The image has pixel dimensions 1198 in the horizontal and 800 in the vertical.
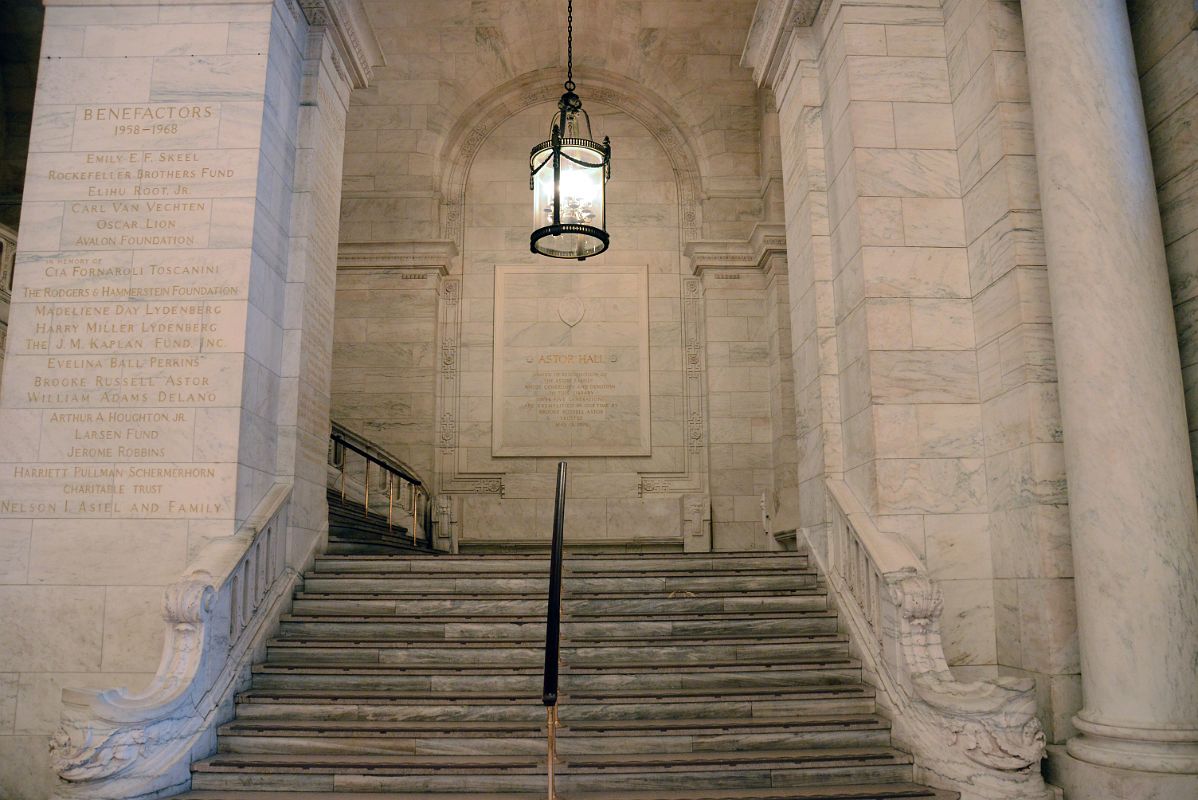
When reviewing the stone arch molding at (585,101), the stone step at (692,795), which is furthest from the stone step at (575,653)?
the stone arch molding at (585,101)

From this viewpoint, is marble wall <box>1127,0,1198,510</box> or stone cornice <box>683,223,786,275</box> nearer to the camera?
marble wall <box>1127,0,1198,510</box>

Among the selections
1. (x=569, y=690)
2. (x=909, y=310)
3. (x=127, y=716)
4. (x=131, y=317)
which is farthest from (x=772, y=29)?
(x=127, y=716)

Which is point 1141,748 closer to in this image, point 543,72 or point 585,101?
point 585,101

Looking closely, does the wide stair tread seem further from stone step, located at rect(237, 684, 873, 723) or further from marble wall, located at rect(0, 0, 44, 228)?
marble wall, located at rect(0, 0, 44, 228)

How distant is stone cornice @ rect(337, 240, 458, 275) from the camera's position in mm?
12836

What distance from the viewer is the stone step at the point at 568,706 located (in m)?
5.80

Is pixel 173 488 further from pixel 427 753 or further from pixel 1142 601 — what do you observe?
pixel 1142 601

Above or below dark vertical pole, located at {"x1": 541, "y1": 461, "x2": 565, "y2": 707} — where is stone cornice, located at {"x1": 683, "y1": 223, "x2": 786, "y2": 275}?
above

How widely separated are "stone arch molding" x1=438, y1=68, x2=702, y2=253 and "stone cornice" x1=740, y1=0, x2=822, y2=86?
4.05 m

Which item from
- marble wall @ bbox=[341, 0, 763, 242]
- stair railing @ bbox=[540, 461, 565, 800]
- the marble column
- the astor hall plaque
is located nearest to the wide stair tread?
stair railing @ bbox=[540, 461, 565, 800]

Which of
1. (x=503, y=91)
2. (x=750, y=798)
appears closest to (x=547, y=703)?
(x=750, y=798)

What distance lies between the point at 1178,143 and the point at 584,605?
4.83m

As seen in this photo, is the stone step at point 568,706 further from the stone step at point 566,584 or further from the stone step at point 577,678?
the stone step at point 566,584

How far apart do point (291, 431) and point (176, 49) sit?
9.79ft
